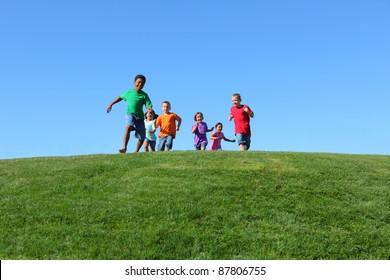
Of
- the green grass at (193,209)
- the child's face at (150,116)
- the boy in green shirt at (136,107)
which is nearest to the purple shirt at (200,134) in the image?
the child's face at (150,116)

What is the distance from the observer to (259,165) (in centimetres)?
1417

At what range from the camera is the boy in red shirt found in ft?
63.6

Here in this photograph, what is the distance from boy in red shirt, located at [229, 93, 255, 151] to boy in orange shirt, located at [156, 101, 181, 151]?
2.14 meters

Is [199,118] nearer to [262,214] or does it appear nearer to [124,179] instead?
[124,179]

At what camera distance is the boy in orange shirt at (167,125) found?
1945 cm

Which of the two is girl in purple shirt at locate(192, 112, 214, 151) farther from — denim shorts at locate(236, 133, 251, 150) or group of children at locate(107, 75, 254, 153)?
denim shorts at locate(236, 133, 251, 150)

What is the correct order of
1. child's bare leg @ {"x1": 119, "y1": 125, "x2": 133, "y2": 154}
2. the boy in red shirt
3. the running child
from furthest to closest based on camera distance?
the running child < the boy in red shirt < child's bare leg @ {"x1": 119, "y1": 125, "x2": 133, "y2": 154}

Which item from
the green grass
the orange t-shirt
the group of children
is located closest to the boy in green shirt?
the group of children

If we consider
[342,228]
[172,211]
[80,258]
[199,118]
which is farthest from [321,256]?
[199,118]

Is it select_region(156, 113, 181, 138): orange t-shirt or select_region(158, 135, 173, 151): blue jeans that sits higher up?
select_region(156, 113, 181, 138): orange t-shirt

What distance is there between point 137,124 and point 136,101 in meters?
0.78

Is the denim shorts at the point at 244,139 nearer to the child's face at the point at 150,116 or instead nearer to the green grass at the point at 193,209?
the child's face at the point at 150,116
